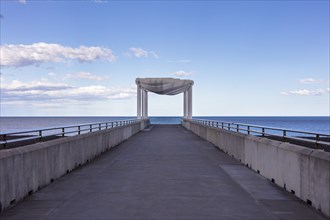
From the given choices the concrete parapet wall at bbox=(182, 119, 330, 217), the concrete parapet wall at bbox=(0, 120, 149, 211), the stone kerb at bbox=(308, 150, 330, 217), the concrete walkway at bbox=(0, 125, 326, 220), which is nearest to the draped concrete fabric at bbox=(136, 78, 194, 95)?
the concrete parapet wall at bbox=(0, 120, 149, 211)

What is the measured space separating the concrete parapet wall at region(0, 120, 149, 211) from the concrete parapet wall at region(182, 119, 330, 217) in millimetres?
6609

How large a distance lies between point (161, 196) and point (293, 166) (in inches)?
136

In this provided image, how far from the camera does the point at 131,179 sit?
12000mm

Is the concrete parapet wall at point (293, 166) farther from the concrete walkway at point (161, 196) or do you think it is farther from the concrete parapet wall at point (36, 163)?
the concrete parapet wall at point (36, 163)

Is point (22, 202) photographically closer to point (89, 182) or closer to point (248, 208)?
point (89, 182)

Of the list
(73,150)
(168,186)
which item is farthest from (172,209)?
(73,150)

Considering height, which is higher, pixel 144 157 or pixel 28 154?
pixel 28 154

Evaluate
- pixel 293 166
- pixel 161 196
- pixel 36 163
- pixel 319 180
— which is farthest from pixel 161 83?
pixel 319 180

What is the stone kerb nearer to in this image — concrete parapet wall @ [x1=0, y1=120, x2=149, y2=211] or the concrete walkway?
the concrete walkway

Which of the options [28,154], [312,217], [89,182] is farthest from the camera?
[89,182]

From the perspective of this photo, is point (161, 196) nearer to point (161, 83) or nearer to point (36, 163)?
point (36, 163)

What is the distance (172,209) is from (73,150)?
24.5 feet

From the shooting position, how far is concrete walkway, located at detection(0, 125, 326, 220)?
7793 mm

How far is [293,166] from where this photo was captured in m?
9.98
